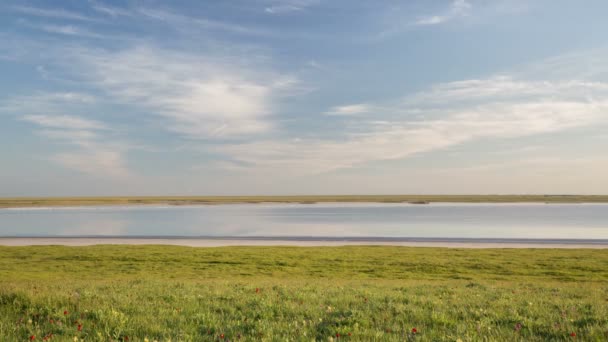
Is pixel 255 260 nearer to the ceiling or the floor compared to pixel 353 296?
nearer to the floor

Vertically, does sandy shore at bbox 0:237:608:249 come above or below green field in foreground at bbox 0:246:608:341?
below

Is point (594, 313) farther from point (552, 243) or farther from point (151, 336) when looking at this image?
point (552, 243)

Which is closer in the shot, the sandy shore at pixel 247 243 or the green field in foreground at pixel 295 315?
the green field in foreground at pixel 295 315

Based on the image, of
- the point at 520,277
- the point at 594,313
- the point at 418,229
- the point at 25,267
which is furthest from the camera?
the point at 418,229

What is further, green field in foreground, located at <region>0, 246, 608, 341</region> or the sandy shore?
the sandy shore

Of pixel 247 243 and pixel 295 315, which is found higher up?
pixel 295 315

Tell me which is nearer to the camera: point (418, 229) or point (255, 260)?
point (255, 260)

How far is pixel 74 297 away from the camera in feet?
34.2

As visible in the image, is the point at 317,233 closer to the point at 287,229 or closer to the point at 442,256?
the point at 287,229

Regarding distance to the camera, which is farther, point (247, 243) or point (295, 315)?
point (247, 243)

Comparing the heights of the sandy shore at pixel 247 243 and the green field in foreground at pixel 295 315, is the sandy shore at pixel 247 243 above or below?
below

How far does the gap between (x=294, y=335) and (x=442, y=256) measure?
29232 mm

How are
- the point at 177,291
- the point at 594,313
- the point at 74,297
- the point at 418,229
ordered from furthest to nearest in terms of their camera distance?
the point at 418,229 < the point at 177,291 < the point at 74,297 < the point at 594,313

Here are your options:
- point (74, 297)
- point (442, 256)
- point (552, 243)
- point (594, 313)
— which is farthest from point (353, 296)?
point (552, 243)
